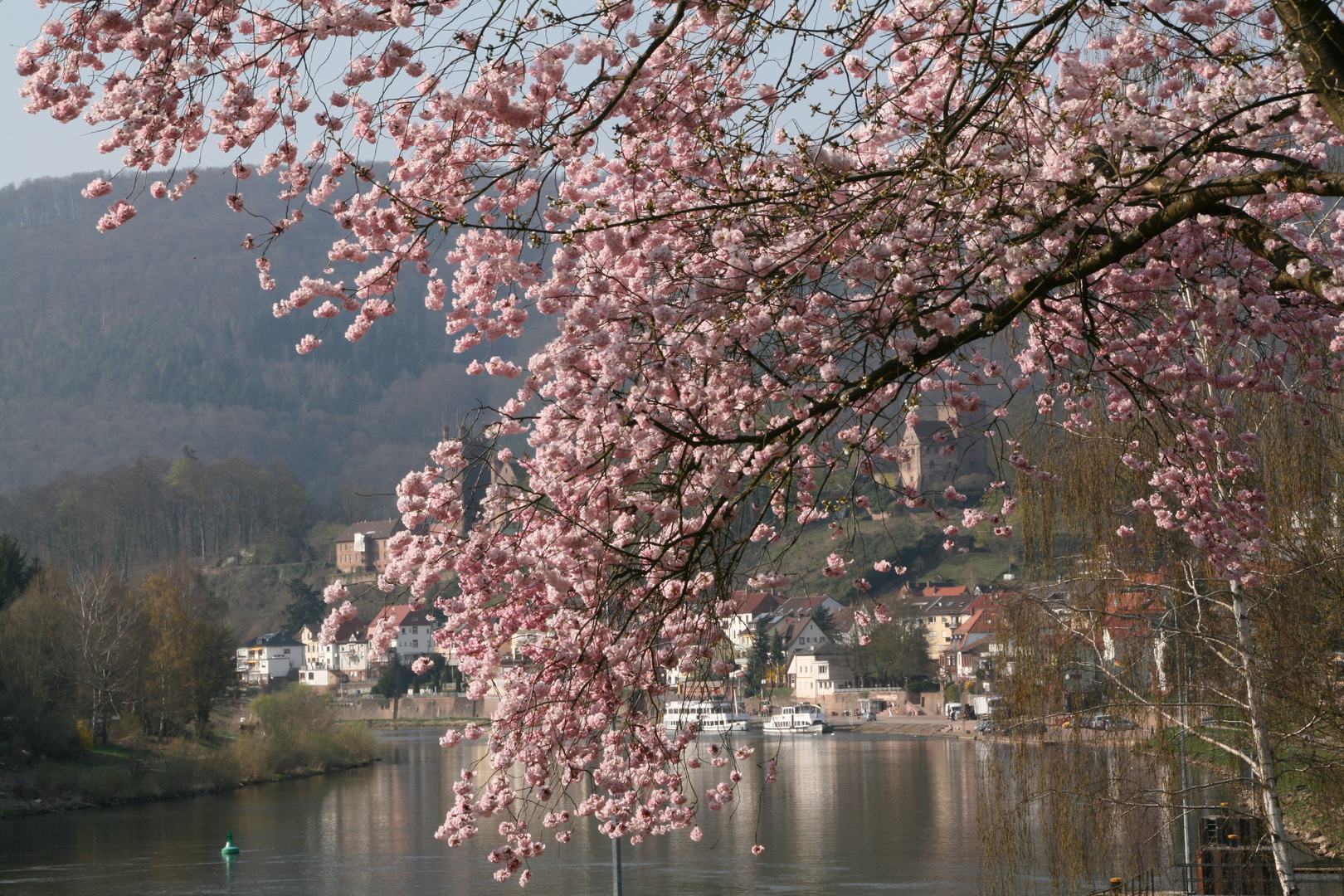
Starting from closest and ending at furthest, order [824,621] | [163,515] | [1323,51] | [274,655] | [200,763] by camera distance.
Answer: [1323,51] < [200,763] < [824,621] < [274,655] < [163,515]

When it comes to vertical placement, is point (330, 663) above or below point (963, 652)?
below

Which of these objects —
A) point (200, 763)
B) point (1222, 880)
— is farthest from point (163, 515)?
point (1222, 880)

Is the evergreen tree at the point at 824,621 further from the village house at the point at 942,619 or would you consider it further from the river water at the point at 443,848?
the river water at the point at 443,848

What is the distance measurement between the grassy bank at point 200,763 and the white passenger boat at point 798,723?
2396 centimetres

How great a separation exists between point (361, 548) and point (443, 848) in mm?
116902

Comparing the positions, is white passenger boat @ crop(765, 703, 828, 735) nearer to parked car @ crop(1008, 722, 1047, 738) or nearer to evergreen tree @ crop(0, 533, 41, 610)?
evergreen tree @ crop(0, 533, 41, 610)

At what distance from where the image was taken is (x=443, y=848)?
2948cm

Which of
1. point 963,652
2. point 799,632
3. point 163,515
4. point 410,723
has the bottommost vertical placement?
point 410,723

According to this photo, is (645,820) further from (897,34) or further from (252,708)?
(252,708)

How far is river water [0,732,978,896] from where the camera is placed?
24.0 m

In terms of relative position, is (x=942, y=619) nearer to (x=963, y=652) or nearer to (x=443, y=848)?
(x=963, y=652)

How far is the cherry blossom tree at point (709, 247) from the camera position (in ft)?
17.1

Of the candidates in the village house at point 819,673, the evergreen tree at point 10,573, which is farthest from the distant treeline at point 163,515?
the evergreen tree at point 10,573

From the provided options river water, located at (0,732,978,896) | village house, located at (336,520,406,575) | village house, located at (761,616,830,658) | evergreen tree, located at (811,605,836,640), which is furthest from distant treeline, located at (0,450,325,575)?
river water, located at (0,732,978,896)
